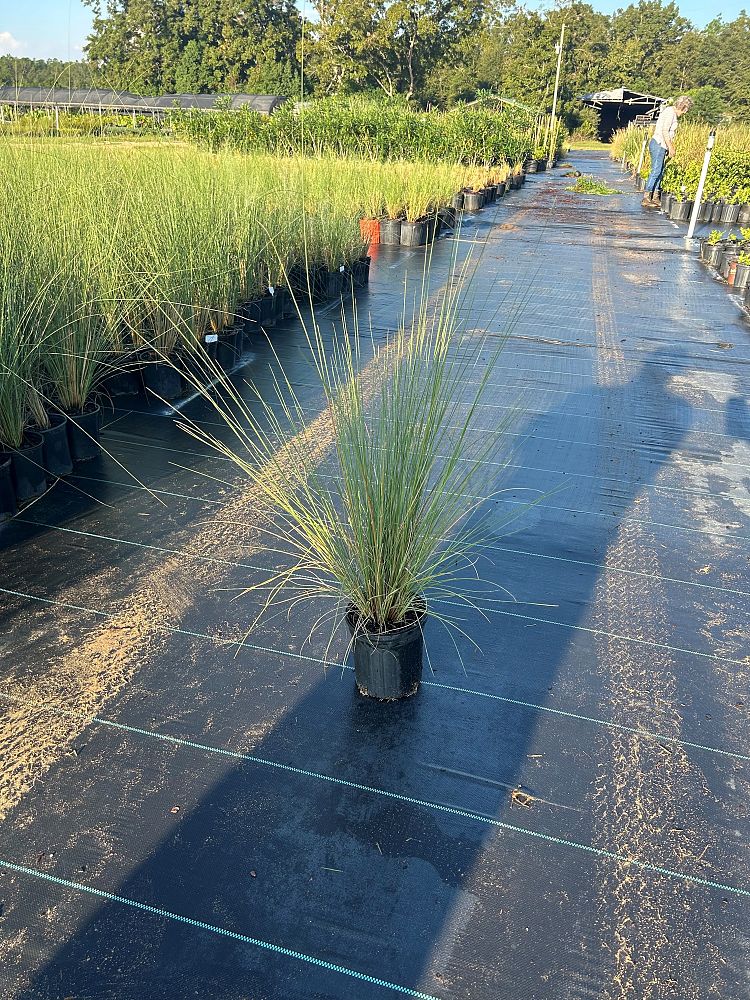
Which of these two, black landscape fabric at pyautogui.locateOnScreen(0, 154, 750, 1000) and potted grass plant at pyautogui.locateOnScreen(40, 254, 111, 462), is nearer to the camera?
black landscape fabric at pyautogui.locateOnScreen(0, 154, 750, 1000)

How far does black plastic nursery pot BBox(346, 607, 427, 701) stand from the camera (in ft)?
5.58

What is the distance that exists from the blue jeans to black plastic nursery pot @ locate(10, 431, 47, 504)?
1172cm

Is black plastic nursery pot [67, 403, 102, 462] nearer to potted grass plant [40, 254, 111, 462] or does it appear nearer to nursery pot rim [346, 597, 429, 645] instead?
potted grass plant [40, 254, 111, 462]

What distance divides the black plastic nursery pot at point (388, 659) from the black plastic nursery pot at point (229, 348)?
2.61 meters

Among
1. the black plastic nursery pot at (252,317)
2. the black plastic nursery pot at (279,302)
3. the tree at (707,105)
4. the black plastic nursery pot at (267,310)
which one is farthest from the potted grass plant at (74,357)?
the tree at (707,105)

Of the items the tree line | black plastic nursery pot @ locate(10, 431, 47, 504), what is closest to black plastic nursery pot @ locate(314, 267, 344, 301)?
black plastic nursery pot @ locate(10, 431, 47, 504)

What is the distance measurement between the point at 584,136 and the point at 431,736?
46770mm

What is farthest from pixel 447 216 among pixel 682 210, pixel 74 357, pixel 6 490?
pixel 6 490

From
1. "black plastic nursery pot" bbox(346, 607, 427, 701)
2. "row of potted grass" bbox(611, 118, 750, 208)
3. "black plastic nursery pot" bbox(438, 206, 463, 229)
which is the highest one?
"row of potted grass" bbox(611, 118, 750, 208)

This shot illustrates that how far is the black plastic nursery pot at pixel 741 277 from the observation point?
22.1 feet

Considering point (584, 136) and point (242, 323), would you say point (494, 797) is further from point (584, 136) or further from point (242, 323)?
point (584, 136)

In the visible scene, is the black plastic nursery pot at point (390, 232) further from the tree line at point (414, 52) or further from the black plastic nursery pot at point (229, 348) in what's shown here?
the tree line at point (414, 52)

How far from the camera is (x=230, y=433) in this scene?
3.40 meters

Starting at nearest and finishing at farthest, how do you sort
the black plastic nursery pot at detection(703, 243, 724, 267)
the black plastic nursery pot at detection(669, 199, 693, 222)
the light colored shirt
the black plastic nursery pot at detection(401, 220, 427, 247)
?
the black plastic nursery pot at detection(703, 243, 724, 267) → the black plastic nursery pot at detection(401, 220, 427, 247) → the light colored shirt → the black plastic nursery pot at detection(669, 199, 693, 222)
